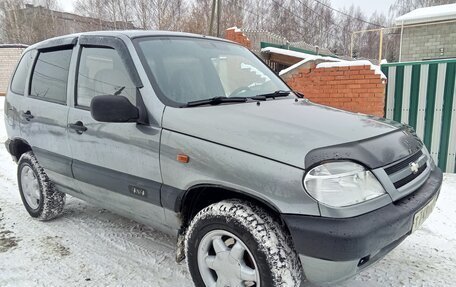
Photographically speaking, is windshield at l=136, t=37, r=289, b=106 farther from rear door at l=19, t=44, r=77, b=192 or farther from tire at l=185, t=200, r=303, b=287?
rear door at l=19, t=44, r=77, b=192

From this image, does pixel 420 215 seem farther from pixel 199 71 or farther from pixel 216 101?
pixel 199 71

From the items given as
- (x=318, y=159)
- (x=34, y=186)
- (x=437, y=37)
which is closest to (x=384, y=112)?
(x=318, y=159)

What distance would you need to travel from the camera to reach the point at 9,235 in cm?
368

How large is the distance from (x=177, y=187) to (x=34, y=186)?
241 cm

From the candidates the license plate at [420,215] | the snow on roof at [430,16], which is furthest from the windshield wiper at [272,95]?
the snow on roof at [430,16]

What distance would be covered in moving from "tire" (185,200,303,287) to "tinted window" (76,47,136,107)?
41.8 inches

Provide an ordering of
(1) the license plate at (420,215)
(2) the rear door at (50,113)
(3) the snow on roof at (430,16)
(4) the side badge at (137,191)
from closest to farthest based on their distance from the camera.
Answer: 1. (1) the license plate at (420,215)
2. (4) the side badge at (137,191)
3. (2) the rear door at (50,113)
4. (3) the snow on roof at (430,16)

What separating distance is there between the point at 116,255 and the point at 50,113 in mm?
1461

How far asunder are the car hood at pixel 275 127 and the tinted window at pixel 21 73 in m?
2.37

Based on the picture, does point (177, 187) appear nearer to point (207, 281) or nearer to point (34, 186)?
point (207, 281)

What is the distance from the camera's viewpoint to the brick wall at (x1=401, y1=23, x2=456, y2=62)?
43.9 feet

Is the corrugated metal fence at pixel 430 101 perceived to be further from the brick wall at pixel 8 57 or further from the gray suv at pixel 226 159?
the brick wall at pixel 8 57

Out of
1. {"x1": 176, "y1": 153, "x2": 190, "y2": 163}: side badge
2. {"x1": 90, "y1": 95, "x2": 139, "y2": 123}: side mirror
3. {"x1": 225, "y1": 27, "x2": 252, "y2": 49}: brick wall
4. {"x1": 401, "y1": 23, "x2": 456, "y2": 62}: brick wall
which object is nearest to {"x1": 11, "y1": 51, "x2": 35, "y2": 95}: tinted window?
{"x1": 90, "y1": 95, "x2": 139, "y2": 123}: side mirror

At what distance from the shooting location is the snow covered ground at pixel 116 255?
280cm
